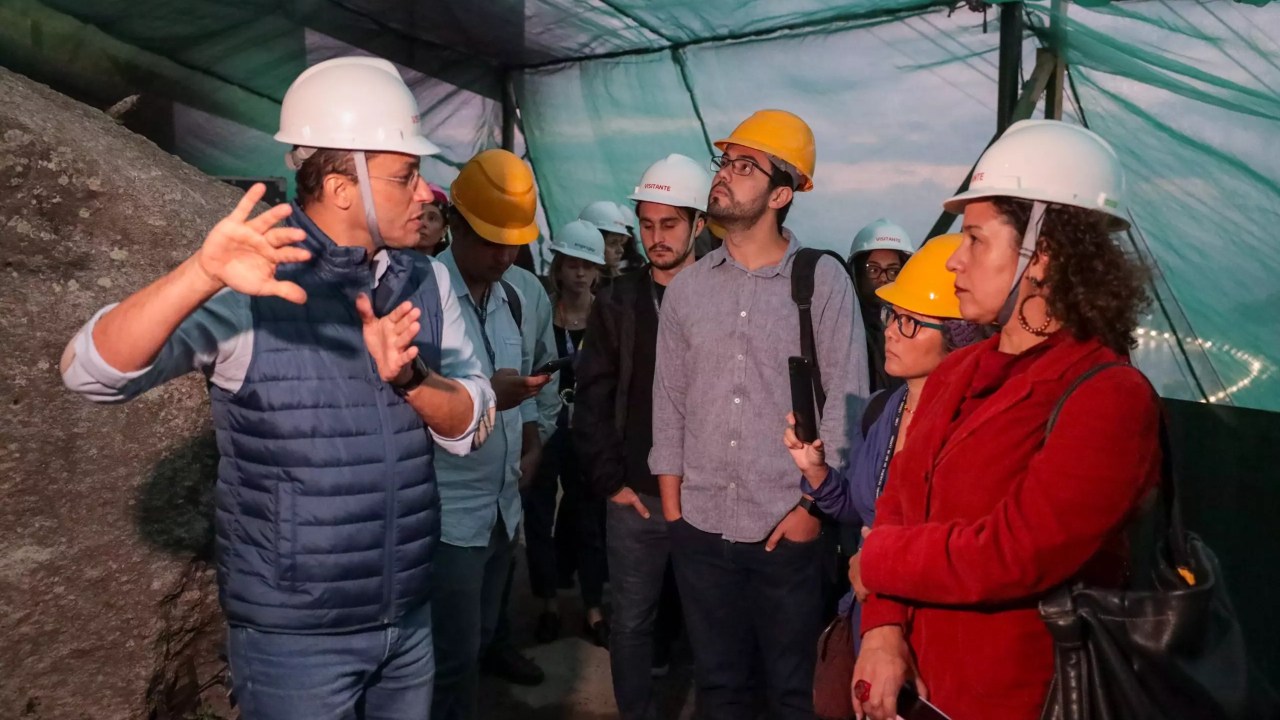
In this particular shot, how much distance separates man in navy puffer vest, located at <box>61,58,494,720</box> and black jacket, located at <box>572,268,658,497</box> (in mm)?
1336

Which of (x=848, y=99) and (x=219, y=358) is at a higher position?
(x=848, y=99)

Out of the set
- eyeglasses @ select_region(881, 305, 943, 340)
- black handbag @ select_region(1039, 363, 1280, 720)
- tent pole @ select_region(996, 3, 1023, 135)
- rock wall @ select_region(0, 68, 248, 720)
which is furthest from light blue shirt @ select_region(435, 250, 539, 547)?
tent pole @ select_region(996, 3, 1023, 135)

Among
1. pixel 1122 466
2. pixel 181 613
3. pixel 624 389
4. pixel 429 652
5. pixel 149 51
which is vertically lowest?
pixel 181 613

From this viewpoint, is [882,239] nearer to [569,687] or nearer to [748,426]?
[748,426]

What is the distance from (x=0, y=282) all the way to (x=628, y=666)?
2365 millimetres

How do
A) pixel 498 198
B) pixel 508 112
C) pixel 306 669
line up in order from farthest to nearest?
pixel 508 112, pixel 498 198, pixel 306 669

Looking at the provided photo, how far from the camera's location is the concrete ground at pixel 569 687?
4219 millimetres

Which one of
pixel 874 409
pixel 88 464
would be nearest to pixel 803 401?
pixel 874 409

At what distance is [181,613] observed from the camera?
3.31 meters

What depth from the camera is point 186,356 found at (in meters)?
1.82

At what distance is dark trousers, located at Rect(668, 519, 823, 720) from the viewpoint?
305 centimetres

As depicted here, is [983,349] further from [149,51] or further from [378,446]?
[149,51]

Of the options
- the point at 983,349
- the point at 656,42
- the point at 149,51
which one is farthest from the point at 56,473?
the point at 656,42

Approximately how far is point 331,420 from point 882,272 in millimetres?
3598
